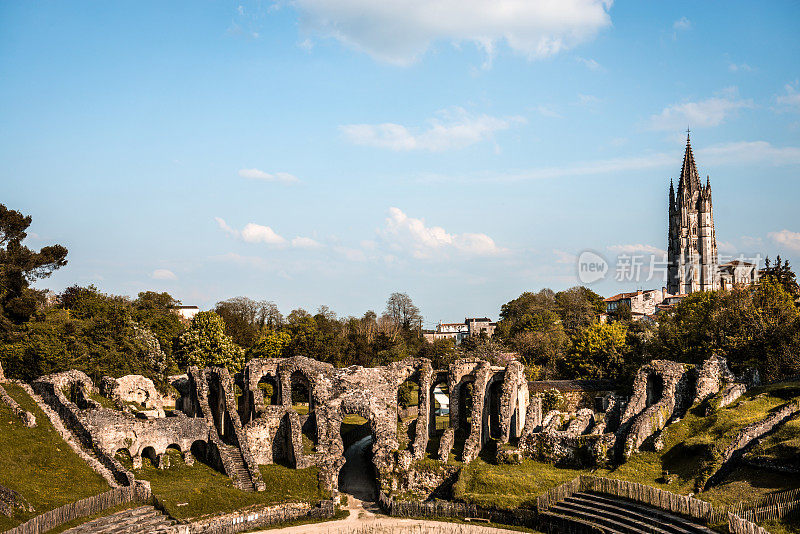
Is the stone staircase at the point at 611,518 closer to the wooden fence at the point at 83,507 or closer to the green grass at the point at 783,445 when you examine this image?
the green grass at the point at 783,445

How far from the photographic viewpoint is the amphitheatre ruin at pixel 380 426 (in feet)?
129

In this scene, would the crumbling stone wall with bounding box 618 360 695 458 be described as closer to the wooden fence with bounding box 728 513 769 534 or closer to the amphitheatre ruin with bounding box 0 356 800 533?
the amphitheatre ruin with bounding box 0 356 800 533

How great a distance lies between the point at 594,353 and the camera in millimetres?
64875

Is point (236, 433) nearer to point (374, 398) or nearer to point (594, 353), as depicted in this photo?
point (374, 398)

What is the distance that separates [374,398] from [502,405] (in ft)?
28.5

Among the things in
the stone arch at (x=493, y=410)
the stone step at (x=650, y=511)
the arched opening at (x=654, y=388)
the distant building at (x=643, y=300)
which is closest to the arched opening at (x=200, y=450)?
the stone arch at (x=493, y=410)

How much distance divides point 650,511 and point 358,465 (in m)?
21.2

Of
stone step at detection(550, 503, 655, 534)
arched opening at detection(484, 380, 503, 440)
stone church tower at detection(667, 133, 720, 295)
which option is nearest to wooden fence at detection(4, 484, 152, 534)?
stone step at detection(550, 503, 655, 534)

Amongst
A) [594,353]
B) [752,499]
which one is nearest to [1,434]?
[752,499]

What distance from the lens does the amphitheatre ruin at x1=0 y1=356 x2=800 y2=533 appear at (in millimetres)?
39281

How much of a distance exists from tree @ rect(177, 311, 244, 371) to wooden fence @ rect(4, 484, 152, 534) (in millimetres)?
34664

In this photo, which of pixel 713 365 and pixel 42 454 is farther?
pixel 713 365

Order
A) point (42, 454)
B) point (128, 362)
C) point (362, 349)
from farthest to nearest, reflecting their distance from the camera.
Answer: point (362, 349)
point (128, 362)
point (42, 454)

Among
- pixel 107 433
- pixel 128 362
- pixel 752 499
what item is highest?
pixel 128 362
